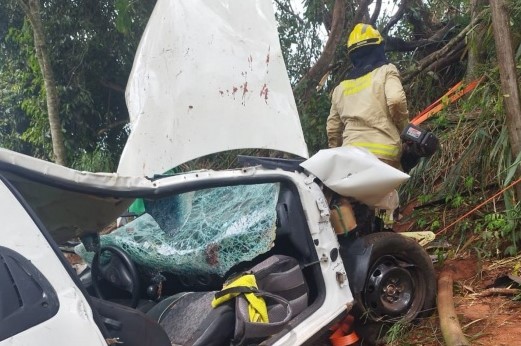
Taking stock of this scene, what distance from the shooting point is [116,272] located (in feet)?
10.1

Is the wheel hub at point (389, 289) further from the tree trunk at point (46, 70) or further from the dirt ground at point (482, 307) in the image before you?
the tree trunk at point (46, 70)

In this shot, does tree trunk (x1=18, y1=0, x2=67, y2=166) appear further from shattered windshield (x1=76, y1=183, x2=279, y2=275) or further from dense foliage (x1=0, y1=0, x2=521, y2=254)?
shattered windshield (x1=76, y1=183, x2=279, y2=275)

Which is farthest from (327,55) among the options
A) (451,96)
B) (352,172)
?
(352,172)

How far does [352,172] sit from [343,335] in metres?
0.90

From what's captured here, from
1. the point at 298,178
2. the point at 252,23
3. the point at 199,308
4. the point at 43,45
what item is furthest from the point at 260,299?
the point at 43,45

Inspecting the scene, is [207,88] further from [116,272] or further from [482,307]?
[482,307]

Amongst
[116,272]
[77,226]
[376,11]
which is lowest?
[116,272]

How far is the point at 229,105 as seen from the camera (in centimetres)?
328

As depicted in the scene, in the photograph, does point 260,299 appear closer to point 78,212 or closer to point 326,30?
point 78,212

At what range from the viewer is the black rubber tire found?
326 centimetres

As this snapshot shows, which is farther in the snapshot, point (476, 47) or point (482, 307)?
point (476, 47)

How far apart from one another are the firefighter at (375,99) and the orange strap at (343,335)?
5.22ft

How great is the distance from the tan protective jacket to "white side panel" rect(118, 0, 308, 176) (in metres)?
1.24

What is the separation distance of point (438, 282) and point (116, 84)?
7373 millimetres
